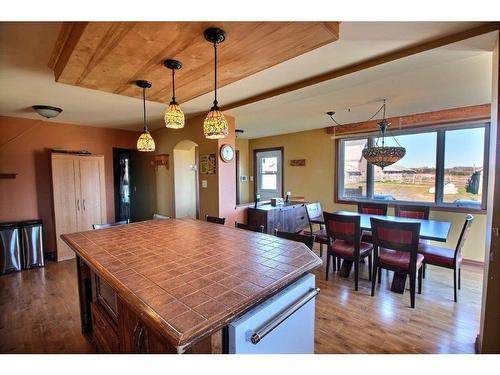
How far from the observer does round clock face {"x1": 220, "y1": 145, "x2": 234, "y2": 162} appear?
3.62 m

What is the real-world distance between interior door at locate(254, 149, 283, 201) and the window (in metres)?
1.59

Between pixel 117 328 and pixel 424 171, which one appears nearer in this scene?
pixel 117 328

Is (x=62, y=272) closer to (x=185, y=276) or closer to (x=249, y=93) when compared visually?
(x=185, y=276)

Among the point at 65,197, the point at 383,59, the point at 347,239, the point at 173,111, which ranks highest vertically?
the point at 383,59

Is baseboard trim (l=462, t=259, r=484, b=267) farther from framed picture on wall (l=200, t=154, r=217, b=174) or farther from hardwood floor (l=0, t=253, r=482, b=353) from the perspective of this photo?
framed picture on wall (l=200, t=154, r=217, b=174)

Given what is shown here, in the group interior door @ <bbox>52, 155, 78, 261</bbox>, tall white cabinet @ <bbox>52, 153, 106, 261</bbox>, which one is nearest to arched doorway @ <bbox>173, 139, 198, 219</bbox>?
tall white cabinet @ <bbox>52, 153, 106, 261</bbox>

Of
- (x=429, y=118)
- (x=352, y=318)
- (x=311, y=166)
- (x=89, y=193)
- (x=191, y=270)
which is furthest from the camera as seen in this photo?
(x=311, y=166)

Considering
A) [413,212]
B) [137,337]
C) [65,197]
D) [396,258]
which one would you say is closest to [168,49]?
[137,337]

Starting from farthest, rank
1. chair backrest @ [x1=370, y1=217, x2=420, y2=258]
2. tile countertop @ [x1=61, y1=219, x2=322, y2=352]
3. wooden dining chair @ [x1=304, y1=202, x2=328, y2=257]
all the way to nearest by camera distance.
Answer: wooden dining chair @ [x1=304, y1=202, x2=328, y2=257], chair backrest @ [x1=370, y1=217, x2=420, y2=258], tile countertop @ [x1=61, y1=219, x2=322, y2=352]

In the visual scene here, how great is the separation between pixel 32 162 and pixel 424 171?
21.4ft

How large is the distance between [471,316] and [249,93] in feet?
10.6

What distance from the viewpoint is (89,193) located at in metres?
4.17

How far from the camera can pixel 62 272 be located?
11.5 ft

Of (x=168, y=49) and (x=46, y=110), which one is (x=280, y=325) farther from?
(x=46, y=110)
